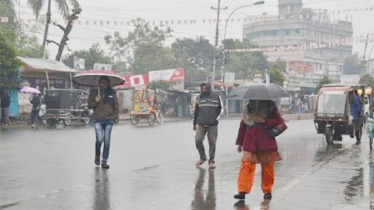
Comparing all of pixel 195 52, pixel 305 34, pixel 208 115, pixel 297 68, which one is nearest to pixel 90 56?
pixel 195 52

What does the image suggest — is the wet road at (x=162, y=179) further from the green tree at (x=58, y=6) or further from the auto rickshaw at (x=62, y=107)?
the green tree at (x=58, y=6)

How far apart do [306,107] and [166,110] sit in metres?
21.3

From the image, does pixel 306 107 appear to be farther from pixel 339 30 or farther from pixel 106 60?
pixel 339 30

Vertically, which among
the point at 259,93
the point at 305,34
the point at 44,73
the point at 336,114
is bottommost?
the point at 336,114

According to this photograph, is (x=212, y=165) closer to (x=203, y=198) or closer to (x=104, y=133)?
(x=104, y=133)

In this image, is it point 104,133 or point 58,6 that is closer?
point 104,133

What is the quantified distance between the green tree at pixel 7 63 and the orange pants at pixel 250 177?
65.8ft

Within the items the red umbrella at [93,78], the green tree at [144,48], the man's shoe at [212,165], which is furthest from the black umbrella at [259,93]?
the green tree at [144,48]

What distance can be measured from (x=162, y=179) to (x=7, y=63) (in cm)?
1803

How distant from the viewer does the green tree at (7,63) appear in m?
25.1

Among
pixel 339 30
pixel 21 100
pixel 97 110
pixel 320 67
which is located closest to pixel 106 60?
pixel 21 100

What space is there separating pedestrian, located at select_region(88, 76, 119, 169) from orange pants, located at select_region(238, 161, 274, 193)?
3.83m

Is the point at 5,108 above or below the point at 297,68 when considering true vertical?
below

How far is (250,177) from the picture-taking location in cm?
755
